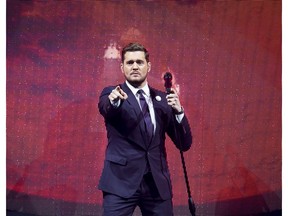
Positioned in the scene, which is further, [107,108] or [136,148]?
[136,148]

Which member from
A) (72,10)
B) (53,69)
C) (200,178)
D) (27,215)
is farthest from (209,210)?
(72,10)

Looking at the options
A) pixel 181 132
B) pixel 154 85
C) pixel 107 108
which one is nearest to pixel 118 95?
pixel 107 108

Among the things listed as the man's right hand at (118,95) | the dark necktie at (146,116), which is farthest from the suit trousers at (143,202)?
the man's right hand at (118,95)

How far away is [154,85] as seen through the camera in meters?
3.65

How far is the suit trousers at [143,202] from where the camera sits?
2.20 m

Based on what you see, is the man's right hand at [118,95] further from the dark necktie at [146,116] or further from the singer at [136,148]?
the dark necktie at [146,116]

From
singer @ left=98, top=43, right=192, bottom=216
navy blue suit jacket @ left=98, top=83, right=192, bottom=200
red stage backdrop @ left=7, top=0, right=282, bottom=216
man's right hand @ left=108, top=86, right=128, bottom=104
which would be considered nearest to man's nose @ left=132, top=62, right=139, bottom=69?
singer @ left=98, top=43, right=192, bottom=216

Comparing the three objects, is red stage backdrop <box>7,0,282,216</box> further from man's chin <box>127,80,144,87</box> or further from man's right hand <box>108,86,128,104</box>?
man's right hand <box>108,86,128,104</box>

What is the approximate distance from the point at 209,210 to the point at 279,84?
1192mm

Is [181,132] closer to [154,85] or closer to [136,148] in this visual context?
[136,148]

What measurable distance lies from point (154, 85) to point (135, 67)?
4.64ft

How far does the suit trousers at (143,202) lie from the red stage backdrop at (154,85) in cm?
138

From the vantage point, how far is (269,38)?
3.67 metres

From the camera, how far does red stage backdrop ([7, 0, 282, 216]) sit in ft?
11.5
